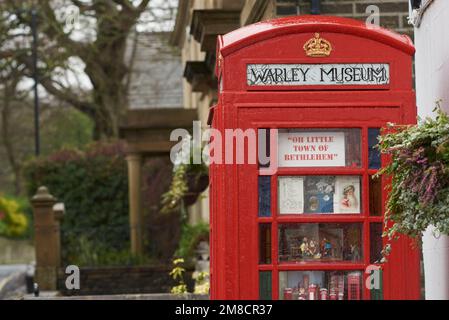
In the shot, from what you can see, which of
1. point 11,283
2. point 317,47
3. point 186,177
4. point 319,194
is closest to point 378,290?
point 319,194

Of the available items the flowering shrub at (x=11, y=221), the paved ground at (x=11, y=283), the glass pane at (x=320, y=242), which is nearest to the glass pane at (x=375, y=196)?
the glass pane at (x=320, y=242)

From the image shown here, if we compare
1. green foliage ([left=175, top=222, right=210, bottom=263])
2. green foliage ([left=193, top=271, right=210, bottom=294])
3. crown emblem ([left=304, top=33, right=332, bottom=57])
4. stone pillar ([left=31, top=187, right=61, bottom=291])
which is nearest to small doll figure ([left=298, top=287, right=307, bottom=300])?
crown emblem ([left=304, top=33, right=332, bottom=57])

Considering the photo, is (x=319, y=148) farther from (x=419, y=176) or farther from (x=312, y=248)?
(x=419, y=176)

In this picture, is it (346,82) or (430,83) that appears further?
(430,83)

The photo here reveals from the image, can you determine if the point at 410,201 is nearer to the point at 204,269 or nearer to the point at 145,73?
the point at 204,269

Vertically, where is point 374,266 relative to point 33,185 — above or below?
below

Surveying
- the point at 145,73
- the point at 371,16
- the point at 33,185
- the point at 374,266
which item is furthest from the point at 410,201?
the point at 145,73

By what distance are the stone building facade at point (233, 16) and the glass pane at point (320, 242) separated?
4.01 metres

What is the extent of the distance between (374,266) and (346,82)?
1.06 m

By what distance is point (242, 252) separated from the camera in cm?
679

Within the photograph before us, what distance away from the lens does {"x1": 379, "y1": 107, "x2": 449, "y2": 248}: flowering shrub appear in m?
5.93

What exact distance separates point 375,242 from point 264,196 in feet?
2.26

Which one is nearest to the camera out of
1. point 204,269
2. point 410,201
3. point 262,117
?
point 410,201

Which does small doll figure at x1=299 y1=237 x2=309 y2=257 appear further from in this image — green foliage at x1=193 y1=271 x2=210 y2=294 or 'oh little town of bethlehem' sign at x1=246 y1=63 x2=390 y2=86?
green foliage at x1=193 y1=271 x2=210 y2=294
